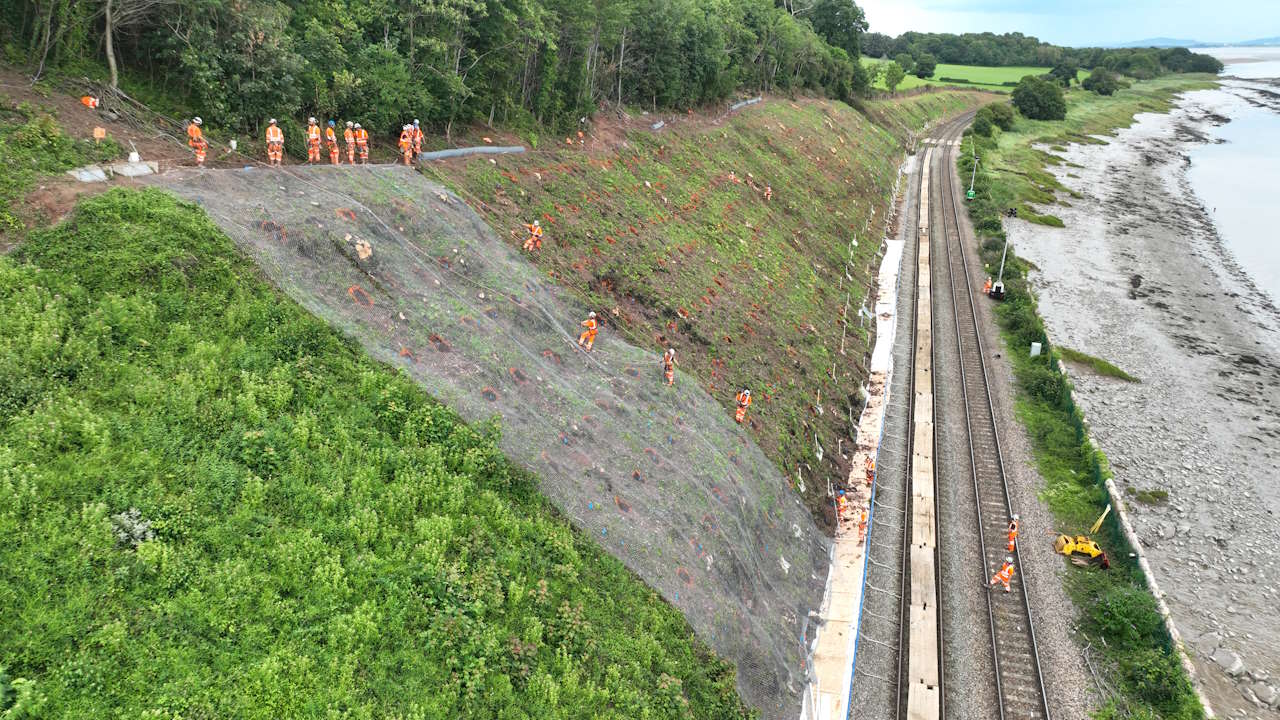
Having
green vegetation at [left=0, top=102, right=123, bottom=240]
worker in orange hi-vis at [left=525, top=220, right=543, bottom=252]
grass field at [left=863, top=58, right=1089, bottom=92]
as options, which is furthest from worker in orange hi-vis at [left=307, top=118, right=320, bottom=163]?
grass field at [left=863, top=58, right=1089, bottom=92]

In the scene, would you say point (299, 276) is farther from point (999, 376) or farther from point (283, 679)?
point (999, 376)

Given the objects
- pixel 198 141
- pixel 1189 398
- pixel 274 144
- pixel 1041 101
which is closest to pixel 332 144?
pixel 274 144

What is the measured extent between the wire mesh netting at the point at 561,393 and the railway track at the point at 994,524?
540 centimetres

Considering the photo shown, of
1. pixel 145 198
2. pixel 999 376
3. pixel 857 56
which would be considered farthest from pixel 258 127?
pixel 857 56

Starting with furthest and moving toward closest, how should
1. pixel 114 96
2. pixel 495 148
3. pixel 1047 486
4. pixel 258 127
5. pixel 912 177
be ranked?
pixel 912 177, pixel 495 148, pixel 1047 486, pixel 258 127, pixel 114 96

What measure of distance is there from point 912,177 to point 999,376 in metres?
49.3

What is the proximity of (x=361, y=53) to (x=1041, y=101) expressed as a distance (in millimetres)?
133978

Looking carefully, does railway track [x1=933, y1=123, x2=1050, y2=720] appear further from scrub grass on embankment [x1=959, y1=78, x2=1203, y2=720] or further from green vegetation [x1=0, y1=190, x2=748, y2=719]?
green vegetation [x1=0, y1=190, x2=748, y2=719]

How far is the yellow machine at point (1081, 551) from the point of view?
23.0 metres

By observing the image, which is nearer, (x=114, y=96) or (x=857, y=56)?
(x=114, y=96)

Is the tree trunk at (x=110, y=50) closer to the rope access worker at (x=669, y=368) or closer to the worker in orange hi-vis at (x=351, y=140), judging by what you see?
the worker in orange hi-vis at (x=351, y=140)

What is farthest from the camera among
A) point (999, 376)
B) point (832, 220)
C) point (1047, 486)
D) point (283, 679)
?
point (832, 220)

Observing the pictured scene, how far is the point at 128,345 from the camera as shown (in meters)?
14.3

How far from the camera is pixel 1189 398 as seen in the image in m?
36.8
